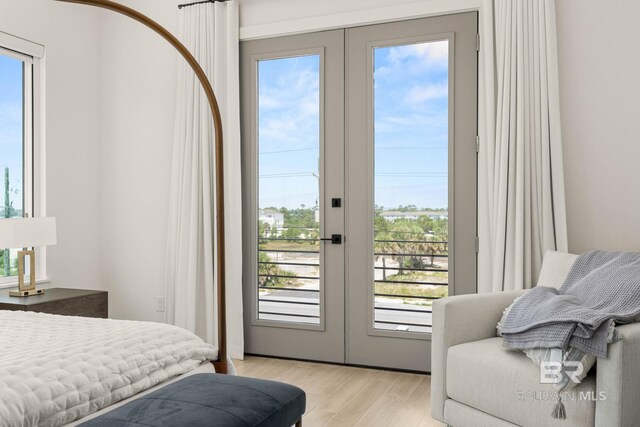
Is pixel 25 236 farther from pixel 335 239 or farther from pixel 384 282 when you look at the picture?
pixel 384 282

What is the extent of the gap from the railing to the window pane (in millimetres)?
1743

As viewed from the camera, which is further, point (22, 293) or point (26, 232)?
point (22, 293)

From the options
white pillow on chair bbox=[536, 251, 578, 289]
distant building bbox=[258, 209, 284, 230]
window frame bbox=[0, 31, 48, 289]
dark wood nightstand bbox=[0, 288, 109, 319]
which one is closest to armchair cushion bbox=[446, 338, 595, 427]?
white pillow on chair bbox=[536, 251, 578, 289]

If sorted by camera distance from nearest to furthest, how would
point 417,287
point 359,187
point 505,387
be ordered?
point 505,387 < point 417,287 < point 359,187

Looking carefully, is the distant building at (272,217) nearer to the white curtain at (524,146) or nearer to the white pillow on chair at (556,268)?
the white curtain at (524,146)

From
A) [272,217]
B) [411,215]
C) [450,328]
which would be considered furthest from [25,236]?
[450,328]

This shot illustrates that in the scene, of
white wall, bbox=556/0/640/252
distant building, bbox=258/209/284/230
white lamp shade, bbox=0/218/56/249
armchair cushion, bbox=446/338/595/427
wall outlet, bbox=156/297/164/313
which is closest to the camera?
armchair cushion, bbox=446/338/595/427

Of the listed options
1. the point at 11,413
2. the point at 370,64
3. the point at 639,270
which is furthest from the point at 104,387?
the point at 370,64

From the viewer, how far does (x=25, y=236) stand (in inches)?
135

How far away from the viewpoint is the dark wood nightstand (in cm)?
338

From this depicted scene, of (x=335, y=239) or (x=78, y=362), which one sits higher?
(x=335, y=239)

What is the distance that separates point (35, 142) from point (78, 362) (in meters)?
2.78

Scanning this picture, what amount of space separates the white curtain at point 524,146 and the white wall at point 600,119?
0.38 feet

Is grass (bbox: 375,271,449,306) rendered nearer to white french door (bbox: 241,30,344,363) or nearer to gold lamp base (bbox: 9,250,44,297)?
white french door (bbox: 241,30,344,363)
